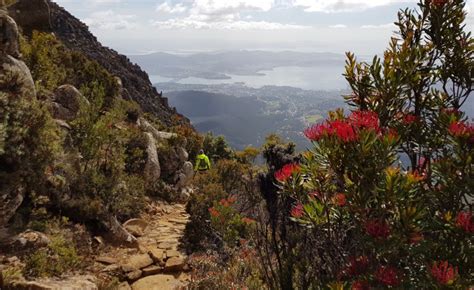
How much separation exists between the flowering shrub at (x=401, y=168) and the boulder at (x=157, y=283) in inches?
153

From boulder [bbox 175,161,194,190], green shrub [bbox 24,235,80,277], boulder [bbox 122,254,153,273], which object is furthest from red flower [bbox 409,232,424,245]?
boulder [bbox 175,161,194,190]

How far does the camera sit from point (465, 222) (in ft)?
8.31

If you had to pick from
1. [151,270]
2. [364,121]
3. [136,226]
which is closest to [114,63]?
[136,226]

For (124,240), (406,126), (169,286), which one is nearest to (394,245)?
(406,126)

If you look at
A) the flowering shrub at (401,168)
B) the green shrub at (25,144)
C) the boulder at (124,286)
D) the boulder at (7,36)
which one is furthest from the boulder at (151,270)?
the boulder at (7,36)

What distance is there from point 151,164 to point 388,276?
10.5 meters

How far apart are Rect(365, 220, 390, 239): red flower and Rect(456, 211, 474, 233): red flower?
0.47 metres

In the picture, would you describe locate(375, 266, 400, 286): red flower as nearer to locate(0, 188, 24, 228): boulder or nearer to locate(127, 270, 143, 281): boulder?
locate(127, 270, 143, 281): boulder

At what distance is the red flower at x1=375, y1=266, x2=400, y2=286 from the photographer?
2.59m

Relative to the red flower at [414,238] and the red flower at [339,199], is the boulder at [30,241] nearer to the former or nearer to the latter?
the red flower at [339,199]

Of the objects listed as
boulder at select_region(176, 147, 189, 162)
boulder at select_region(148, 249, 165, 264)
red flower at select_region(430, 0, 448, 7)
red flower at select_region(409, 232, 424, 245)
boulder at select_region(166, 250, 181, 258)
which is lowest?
boulder at select_region(166, 250, 181, 258)

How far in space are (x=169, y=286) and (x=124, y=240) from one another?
81.3 inches

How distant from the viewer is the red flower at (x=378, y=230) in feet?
8.67

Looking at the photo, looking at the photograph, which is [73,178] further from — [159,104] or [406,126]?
[159,104]
